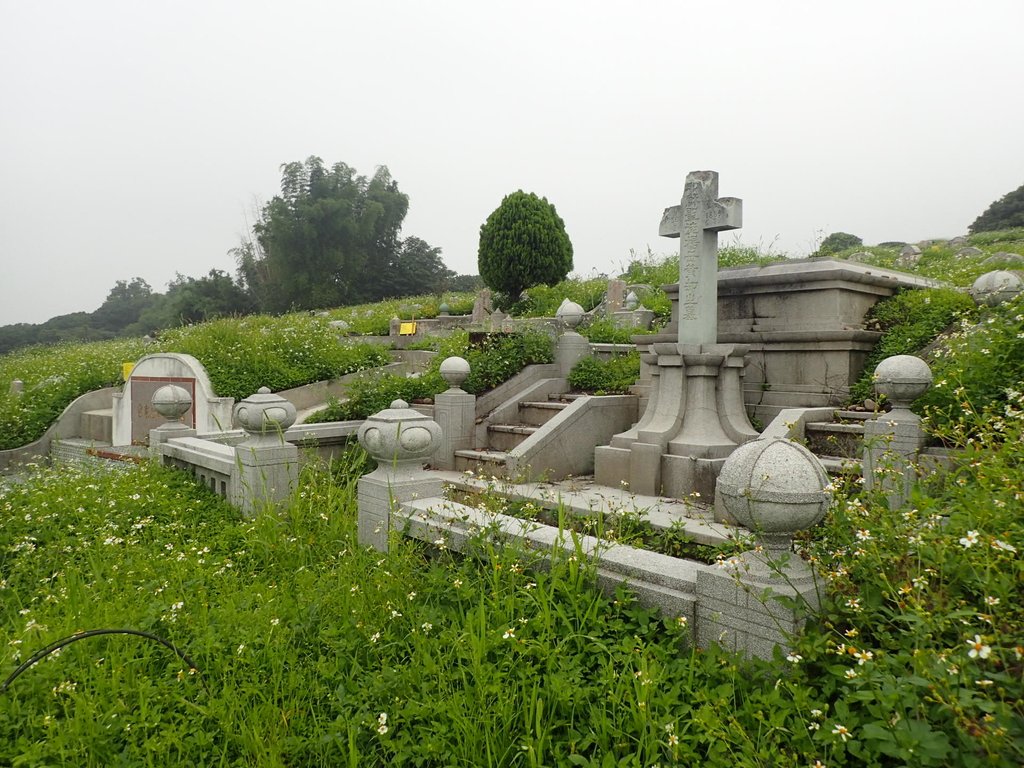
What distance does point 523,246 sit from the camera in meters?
23.0

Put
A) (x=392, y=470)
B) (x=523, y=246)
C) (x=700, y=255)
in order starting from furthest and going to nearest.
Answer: (x=523, y=246), (x=700, y=255), (x=392, y=470)

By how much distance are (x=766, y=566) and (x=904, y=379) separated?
300 cm

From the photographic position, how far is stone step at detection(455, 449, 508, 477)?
295 inches

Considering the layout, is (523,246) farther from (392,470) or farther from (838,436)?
(392,470)

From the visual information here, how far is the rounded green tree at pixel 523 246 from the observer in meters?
23.1

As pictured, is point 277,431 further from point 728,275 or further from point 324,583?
point 728,275

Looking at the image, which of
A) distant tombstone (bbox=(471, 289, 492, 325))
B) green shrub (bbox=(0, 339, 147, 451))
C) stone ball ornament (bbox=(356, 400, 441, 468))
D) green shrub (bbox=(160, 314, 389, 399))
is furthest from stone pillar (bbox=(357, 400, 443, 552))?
distant tombstone (bbox=(471, 289, 492, 325))

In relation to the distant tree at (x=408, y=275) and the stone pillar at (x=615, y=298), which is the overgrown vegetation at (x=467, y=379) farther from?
the distant tree at (x=408, y=275)

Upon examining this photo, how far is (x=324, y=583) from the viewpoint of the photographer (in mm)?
3887

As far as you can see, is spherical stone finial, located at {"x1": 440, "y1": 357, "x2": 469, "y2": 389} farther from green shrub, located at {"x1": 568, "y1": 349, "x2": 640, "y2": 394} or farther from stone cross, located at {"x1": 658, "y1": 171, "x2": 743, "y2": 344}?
stone cross, located at {"x1": 658, "y1": 171, "x2": 743, "y2": 344}

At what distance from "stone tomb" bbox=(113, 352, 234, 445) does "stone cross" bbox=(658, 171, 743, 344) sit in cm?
735

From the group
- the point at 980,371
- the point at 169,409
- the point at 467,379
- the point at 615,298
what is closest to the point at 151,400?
the point at 169,409

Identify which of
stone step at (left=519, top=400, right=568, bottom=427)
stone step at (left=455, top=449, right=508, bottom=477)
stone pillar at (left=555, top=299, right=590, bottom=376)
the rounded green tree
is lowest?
stone step at (left=455, top=449, right=508, bottom=477)

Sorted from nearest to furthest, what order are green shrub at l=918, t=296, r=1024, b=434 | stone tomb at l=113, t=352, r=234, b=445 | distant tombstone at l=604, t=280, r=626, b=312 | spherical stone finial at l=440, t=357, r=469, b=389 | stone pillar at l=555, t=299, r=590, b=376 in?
green shrub at l=918, t=296, r=1024, b=434
spherical stone finial at l=440, t=357, r=469, b=389
stone pillar at l=555, t=299, r=590, b=376
stone tomb at l=113, t=352, r=234, b=445
distant tombstone at l=604, t=280, r=626, b=312
